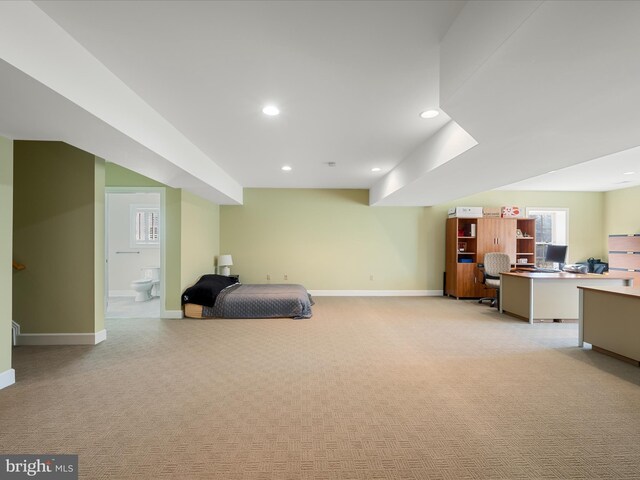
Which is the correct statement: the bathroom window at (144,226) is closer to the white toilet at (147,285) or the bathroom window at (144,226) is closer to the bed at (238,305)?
the white toilet at (147,285)

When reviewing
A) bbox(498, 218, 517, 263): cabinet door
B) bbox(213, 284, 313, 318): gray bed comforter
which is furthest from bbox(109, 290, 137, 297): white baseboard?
bbox(498, 218, 517, 263): cabinet door

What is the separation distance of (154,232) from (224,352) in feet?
16.7

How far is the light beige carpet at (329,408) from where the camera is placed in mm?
1739

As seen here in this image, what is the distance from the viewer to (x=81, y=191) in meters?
3.76

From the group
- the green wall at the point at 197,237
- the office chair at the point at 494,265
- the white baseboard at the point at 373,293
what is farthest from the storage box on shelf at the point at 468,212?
the green wall at the point at 197,237

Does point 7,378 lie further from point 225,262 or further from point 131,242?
point 131,242

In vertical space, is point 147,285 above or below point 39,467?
above

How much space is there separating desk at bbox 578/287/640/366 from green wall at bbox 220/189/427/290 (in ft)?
12.3

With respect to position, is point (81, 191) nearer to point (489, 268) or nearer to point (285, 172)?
point (285, 172)

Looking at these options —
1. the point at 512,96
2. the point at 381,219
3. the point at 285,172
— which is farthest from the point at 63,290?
the point at 381,219

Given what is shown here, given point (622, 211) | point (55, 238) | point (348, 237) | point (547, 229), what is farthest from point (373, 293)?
point (622, 211)

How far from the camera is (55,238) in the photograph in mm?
3744

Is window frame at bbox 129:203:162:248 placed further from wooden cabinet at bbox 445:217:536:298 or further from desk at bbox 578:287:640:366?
desk at bbox 578:287:640:366

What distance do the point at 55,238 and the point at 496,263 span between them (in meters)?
7.42
